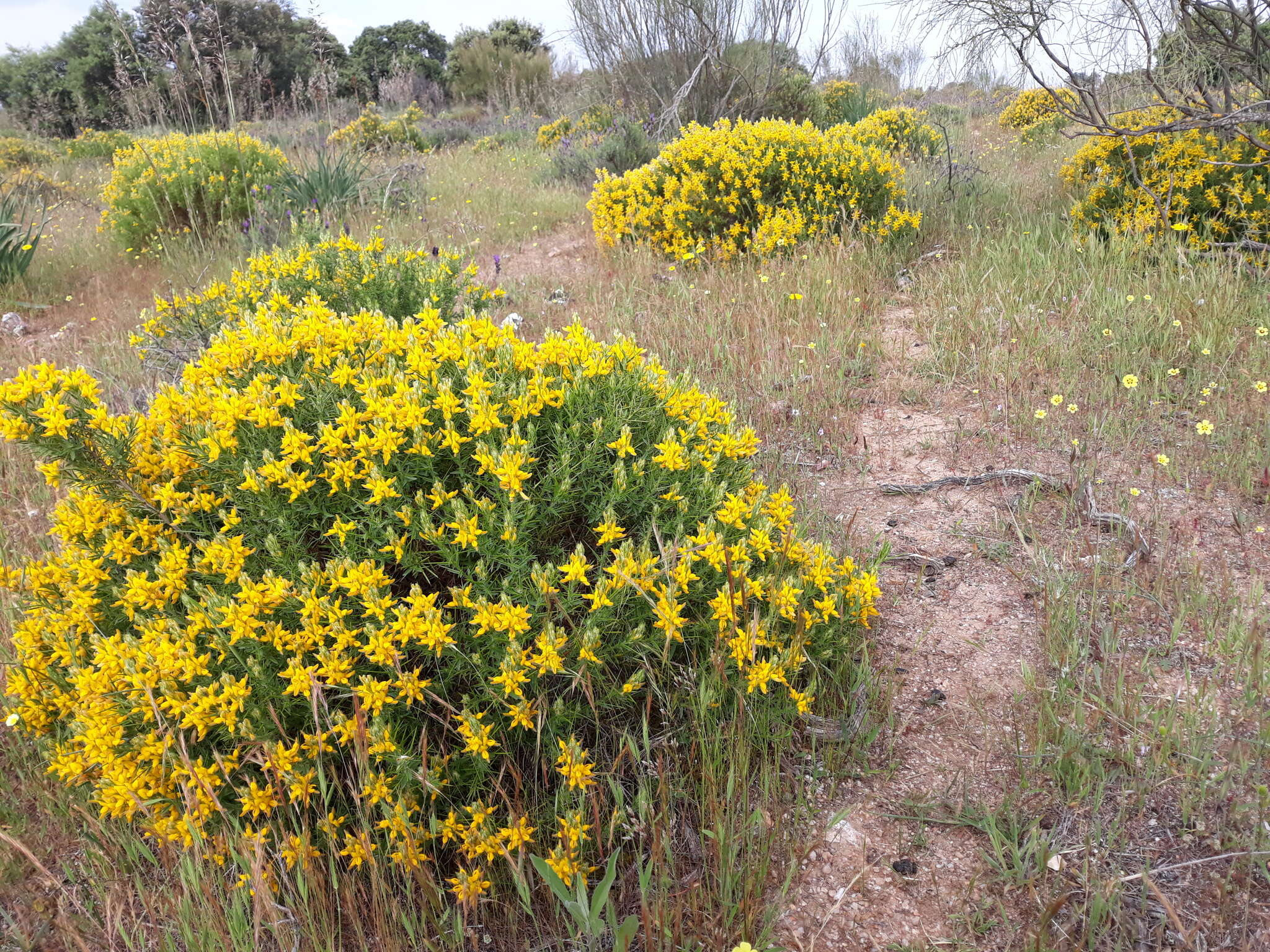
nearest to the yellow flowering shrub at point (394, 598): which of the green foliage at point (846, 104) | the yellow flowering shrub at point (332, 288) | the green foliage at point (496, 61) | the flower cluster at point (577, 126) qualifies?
the yellow flowering shrub at point (332, 288)

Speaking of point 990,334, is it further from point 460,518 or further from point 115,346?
point 115,346

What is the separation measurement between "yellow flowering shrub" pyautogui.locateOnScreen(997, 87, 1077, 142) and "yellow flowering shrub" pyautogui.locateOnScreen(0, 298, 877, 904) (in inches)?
413

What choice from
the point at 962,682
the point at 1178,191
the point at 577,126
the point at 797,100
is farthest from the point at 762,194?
the point at 577,126

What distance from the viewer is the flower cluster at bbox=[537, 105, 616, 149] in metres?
12.0

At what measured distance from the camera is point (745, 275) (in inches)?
215

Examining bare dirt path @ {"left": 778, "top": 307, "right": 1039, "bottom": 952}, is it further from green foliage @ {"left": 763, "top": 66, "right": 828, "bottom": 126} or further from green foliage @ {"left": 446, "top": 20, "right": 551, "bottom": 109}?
green foliage @ {"left": 446, "top": 20, "right": 551, "bottom": 109}

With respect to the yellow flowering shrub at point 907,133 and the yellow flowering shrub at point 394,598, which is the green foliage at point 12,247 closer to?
the yellow flowering shrub at point 394,598

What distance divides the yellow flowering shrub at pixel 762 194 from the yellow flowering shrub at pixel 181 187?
12.6 feet

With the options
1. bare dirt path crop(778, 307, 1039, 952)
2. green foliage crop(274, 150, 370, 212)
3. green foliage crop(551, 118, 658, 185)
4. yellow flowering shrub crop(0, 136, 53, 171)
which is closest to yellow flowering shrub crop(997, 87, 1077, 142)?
green foliage crop(551, 118, 658, 185)

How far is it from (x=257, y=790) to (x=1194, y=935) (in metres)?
1.97

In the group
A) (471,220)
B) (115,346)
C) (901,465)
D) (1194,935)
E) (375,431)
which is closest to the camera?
(1194,935)

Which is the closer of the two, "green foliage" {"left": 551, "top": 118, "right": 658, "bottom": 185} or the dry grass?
the dry grass

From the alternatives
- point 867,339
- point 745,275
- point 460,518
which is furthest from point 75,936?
point 745,275

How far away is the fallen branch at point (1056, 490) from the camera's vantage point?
274cm
